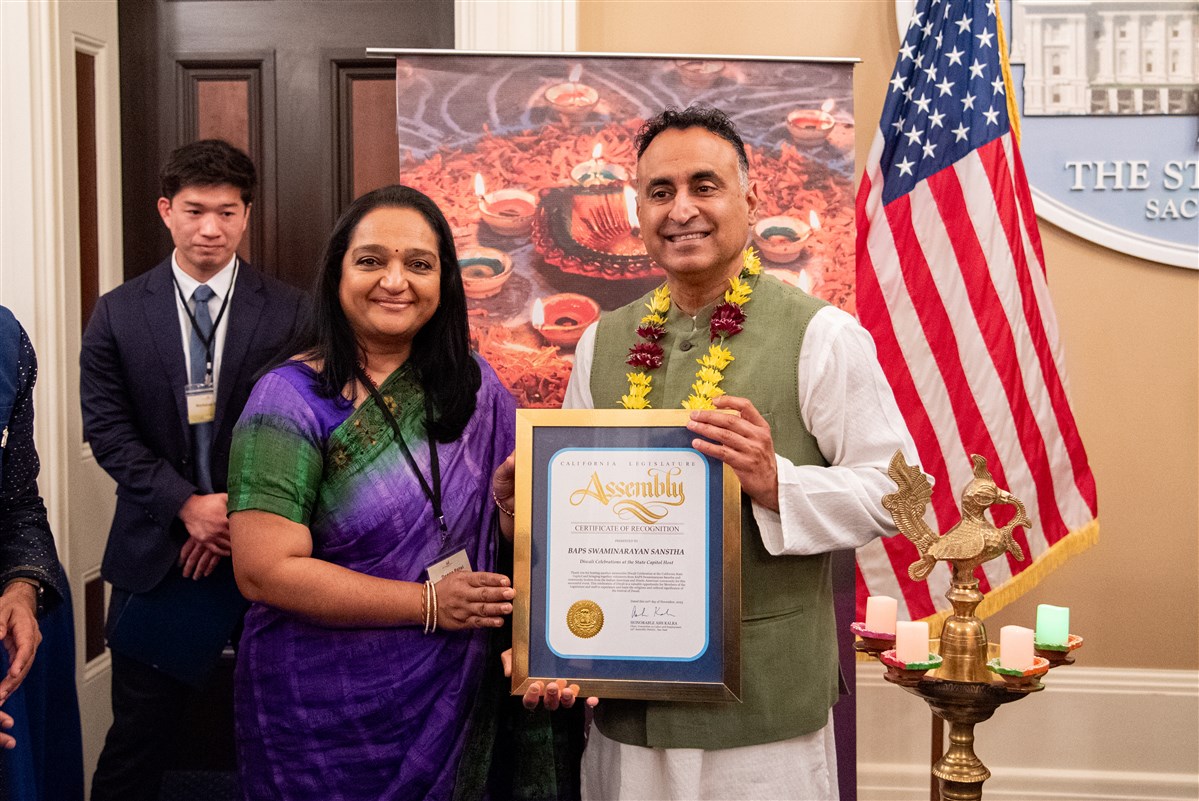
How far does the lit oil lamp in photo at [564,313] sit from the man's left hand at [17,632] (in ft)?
4.46

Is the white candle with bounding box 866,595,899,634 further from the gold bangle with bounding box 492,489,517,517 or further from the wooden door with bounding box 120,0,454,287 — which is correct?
the wooden door with bounding box 120,0,454,287

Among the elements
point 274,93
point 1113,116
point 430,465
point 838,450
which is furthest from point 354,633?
point 1113,116

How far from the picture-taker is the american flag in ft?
9.91

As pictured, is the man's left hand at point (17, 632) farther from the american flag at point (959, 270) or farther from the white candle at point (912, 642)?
the american flag at point (959, 270)

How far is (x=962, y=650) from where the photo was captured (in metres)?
1.87

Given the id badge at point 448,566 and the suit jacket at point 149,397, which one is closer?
the id badge at point 448,566

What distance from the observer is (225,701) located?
3666mm

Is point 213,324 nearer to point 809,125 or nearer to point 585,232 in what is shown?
point 585,232

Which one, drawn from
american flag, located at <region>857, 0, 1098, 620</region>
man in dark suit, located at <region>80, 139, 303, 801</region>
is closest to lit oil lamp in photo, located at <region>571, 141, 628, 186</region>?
american flag, located at <region>857, 0, 1098, 620</region>

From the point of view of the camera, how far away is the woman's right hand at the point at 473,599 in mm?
1781

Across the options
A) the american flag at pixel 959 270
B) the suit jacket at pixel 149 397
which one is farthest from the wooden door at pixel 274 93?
the american flag at pixel 959 270

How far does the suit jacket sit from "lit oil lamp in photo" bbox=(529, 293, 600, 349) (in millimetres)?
611

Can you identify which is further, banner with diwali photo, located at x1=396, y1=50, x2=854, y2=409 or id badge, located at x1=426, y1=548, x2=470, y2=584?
banner with diwali photo, located at x1=396, y1=50, x2=854, y2=409

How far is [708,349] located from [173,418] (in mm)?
1566
